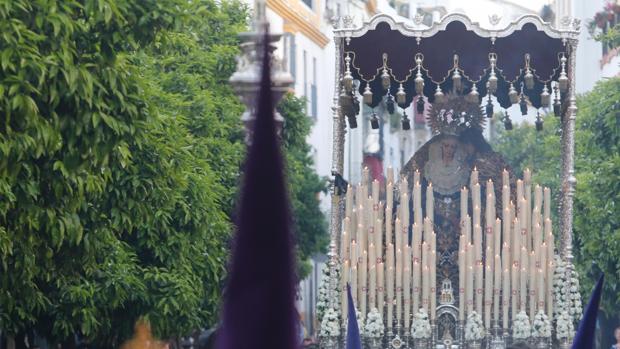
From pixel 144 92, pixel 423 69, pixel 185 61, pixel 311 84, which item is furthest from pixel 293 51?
pixel 144 92

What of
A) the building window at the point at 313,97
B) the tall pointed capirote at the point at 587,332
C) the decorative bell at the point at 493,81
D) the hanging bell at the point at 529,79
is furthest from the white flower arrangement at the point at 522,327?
the building window at the point at 313,97

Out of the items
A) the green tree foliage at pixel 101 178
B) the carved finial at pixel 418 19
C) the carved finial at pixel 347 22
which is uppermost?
the carved finial at pixel 418 19

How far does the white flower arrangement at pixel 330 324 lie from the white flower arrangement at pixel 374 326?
306 millimetres

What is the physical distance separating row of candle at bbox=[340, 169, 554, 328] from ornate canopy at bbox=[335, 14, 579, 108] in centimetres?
134

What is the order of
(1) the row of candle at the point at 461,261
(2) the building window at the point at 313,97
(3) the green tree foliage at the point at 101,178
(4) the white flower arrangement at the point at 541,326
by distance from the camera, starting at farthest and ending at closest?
(2) the building window at the point at 313,97 < (1) the row of candle at the point at 461,261 < (4) the white flower arrangement at the point at 541,326 < (3) the green tree foliage at the point at 101,178

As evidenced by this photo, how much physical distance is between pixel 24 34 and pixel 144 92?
1.74 meters

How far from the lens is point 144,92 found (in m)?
14.0

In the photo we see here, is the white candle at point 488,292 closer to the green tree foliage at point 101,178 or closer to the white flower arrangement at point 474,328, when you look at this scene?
the white flower arrangement at point 474,328

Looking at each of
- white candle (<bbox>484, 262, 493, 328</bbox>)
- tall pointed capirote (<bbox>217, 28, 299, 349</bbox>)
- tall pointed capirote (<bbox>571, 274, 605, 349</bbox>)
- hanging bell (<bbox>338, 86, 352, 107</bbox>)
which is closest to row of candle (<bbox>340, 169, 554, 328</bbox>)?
white candle (<bbox>484, 262, 493, 328</bbox>)

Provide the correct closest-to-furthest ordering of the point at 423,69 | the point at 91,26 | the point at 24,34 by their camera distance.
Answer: the point at 24,34 < the point at 91,26 < the point at 423,69

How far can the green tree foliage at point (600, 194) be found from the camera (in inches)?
814

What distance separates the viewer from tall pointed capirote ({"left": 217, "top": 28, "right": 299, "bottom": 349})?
5.98 metres

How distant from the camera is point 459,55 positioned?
19.1m

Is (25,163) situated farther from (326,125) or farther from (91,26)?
(326,125)
